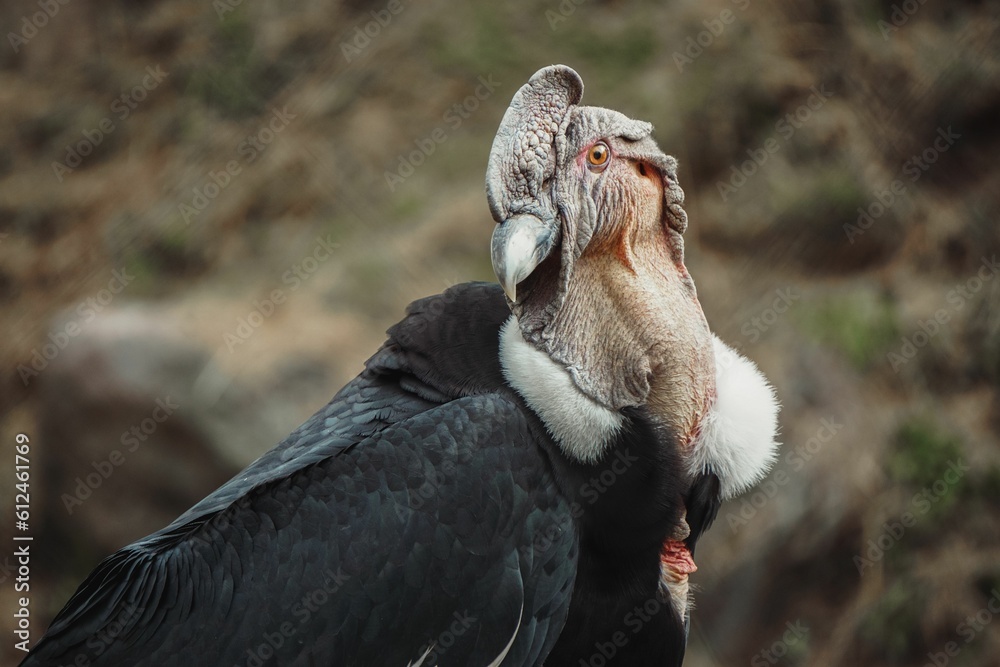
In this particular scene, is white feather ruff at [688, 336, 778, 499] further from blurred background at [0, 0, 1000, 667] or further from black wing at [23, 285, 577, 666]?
blurred background at [0, 0, 1000, 667]

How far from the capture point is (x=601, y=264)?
3.33m

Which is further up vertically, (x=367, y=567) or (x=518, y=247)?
(x=518, y=247)

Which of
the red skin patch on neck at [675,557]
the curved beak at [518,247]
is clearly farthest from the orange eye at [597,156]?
the red skin patch on neck at [675,557]

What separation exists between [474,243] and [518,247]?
4.45 m

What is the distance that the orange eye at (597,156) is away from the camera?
3.28 metres

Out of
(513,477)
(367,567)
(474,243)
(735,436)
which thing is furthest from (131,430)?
(735,436)

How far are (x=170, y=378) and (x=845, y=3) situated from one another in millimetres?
5973

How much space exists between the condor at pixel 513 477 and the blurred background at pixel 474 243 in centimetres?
310

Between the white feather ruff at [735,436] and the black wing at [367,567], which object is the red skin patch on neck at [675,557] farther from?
the black wing at [367,567]

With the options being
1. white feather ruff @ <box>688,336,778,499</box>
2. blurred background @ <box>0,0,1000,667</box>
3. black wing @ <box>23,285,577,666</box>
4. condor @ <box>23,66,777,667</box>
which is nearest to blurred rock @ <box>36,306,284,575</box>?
blurred background @ <box>0,0,1000,667</box>

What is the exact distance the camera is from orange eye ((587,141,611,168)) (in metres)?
3.28

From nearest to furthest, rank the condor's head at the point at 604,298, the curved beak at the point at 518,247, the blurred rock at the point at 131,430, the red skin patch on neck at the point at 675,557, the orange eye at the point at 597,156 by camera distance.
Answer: the curved beak at the point at 518,247, the condor's head at the point at 604,298, the orange eye at the point at 597,156, the red skin patch on neck at the point at 675,557, the blurred rock at the point at 131,430

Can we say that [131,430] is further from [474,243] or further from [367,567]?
[367,567]

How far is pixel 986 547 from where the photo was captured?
7.18 metres
